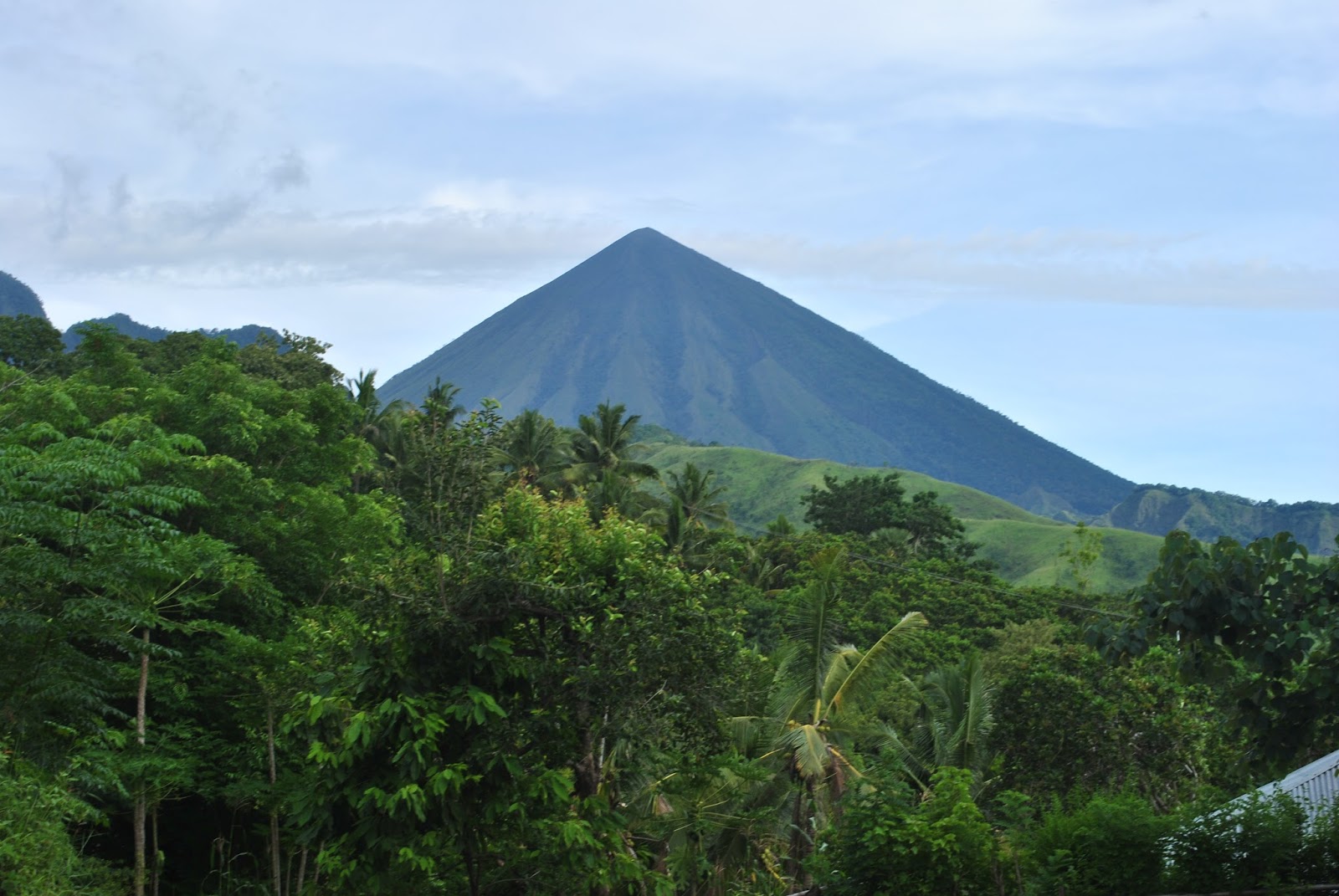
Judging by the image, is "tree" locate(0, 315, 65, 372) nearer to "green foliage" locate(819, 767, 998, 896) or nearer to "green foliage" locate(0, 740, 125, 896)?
"green foliage" locate(0, 740, 125, 896)

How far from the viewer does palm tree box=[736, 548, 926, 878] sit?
1686cm

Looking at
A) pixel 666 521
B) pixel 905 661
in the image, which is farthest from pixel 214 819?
pixel 666 521

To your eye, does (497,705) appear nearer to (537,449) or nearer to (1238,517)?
(537,449)

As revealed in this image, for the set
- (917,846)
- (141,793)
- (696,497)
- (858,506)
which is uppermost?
(858,506)

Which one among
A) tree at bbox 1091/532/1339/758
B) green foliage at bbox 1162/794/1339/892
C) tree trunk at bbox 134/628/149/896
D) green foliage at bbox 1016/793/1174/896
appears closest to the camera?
tree at bbox 1091/532/1339/758

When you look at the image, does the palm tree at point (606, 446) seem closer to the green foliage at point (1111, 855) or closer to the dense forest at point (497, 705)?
the dense forest at point (497, 705)

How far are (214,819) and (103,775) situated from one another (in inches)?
292

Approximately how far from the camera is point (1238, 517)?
180 m

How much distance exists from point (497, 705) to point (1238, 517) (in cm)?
19156

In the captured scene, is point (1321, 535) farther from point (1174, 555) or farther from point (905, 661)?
point (1174, 555)

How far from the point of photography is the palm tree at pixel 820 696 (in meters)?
16.9

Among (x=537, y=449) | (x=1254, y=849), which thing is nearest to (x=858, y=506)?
(x=537, y=449)

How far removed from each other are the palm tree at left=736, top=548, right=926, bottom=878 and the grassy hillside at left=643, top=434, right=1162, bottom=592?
74.4 meters

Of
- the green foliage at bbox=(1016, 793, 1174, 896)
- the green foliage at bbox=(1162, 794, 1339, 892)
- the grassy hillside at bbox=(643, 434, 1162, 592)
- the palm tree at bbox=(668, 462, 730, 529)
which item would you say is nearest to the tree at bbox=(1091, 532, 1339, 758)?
the green foliage at bbox=(1162, 794, 1339, 892)
